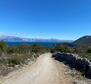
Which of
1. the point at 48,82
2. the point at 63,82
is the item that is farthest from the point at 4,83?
the point at 63,82

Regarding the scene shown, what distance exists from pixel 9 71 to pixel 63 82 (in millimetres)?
6948

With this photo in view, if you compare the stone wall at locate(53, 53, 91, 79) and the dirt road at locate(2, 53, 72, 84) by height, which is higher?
the stone wall at locate(53, 53, 91, 79)

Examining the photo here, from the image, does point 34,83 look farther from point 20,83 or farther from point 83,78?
point 83,78

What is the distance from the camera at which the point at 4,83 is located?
14.9 m

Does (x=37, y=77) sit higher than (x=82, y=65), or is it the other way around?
(x=82, y=65)

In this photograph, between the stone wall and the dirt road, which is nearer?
the dirt road

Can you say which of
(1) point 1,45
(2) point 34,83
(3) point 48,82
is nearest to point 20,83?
(2) point 34,83

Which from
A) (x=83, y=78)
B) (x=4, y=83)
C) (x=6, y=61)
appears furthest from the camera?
(x=6, y=61)

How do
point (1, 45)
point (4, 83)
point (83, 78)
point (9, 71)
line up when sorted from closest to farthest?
point (4, 83), point (83, 78), point (9, 71), point (1, 45)

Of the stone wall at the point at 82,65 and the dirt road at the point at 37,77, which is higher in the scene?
the stone wall at the point at 82,65

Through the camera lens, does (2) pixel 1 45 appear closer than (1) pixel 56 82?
No

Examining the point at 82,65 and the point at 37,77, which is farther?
the point at 82,65

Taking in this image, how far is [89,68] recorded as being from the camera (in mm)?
19062

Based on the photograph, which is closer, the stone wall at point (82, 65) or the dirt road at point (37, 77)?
the dirt road at point (37, 77)
